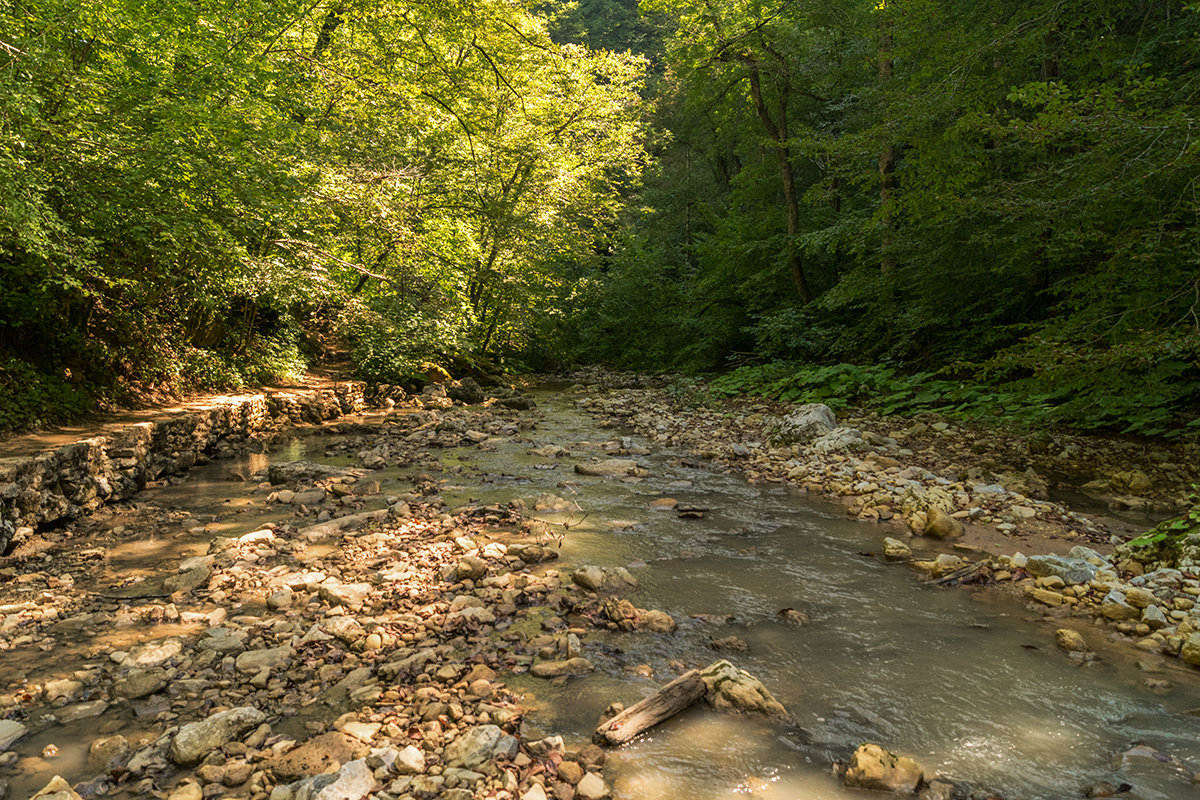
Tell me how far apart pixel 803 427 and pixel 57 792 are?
8828 millimetres

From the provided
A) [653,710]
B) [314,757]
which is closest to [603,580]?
[653,710]

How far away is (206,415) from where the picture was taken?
28.0ft

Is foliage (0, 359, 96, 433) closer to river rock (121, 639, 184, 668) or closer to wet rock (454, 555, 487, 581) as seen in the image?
river rock (121, 639, 184, 668)

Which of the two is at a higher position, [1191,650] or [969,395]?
[969,395]

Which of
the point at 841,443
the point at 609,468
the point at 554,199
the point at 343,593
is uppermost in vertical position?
the point at 554,199

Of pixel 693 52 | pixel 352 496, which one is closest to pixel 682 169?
pixel 693 52

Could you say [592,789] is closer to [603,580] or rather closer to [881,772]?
[881,772]

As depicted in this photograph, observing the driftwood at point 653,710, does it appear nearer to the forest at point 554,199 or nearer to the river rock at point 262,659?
the river rock at point 262,659

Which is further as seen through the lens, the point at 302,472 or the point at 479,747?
the point at 302,472

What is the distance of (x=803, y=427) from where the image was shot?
938cm

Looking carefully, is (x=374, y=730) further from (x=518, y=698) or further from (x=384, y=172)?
(x=384, y=172)

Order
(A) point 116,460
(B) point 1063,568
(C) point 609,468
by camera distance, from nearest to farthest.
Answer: (B) point 1063,568 < (A) point 116,460 < (C) point 609,468

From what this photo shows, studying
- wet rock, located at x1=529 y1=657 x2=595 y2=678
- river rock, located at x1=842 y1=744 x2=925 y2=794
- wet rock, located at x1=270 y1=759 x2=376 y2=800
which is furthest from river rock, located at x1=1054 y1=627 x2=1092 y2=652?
wet rock, located at x1=270 y1=759 x2=376 y2=800

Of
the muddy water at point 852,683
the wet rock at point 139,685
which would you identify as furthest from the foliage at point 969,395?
the wet rock at point 139,685
